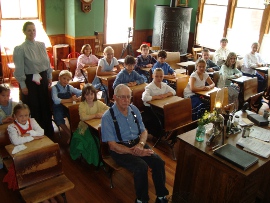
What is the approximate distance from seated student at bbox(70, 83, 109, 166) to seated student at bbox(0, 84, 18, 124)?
30.3 inches

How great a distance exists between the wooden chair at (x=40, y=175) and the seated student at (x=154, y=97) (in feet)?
5.50

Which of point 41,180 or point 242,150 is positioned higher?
point 242,150

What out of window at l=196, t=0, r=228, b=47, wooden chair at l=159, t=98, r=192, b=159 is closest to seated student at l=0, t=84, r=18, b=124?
wooden chair at l=159, t=98, r=192, b=159

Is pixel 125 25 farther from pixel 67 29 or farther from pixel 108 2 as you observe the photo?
pixel 67 29

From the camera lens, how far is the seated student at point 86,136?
3.27 meters

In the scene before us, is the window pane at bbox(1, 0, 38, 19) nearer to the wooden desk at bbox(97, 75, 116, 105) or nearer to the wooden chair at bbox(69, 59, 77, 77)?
the wooden chair at bbox(69, 59, 77, 77)

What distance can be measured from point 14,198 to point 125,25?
6840mm

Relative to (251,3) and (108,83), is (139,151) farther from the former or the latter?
(251,3)

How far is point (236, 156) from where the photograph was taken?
2344mm

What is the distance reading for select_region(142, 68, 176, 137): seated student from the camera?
13.0 feet

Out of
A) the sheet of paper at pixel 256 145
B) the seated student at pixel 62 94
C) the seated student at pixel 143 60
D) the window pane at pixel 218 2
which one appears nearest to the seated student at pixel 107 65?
the seated student at pixel 143 60

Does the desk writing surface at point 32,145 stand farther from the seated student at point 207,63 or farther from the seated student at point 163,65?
the seated student at point 207,63

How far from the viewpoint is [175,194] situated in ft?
9.13

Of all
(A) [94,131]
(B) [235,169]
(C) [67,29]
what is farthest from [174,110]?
(C) [67,29]
